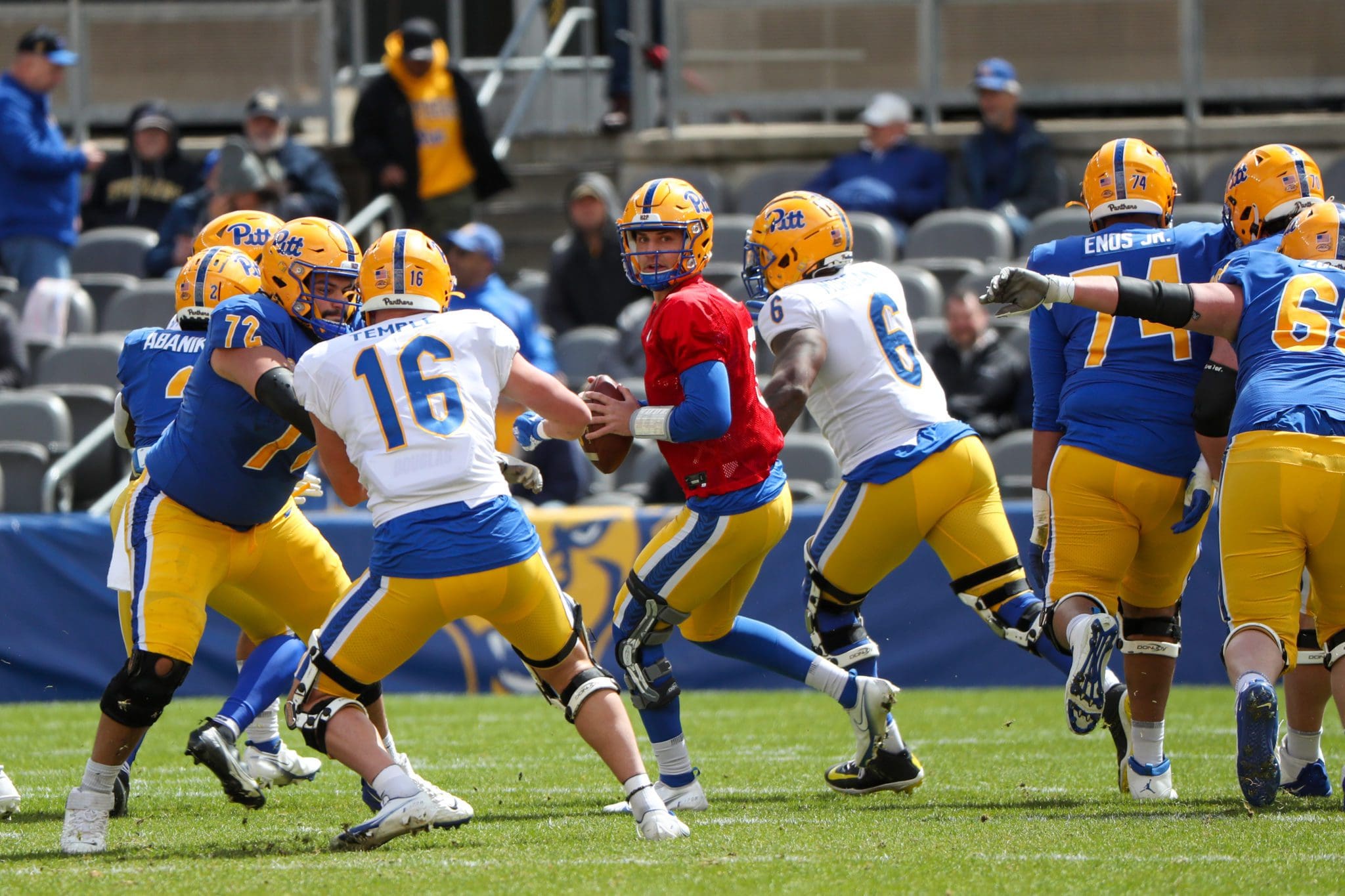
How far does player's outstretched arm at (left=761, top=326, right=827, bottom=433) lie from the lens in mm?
5910

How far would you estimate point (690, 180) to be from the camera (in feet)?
43.7

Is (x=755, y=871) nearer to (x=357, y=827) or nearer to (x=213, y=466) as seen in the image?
(x=357, y=827)

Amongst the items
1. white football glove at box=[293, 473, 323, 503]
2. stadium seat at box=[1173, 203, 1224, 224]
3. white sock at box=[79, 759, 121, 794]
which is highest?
stadium seat at box=[1173, 203, 1224, 224]

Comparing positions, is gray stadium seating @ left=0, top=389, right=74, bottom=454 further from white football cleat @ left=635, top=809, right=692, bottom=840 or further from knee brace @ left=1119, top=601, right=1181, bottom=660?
knee brace @ left=1119, top=601, right=1181, bottom=660

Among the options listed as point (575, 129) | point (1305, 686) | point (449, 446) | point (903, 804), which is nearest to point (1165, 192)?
point (1305, 686)

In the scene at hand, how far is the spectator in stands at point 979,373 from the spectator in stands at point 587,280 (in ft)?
8.37

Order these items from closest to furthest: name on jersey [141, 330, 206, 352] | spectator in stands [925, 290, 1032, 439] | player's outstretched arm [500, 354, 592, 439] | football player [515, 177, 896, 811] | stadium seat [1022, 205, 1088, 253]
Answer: player's outstretched arm [500, 354, 592, 439] → football player [515, 177, 896, 811] → name on jersey [141, 330, 206, 352] → spectator in stands [925, 290, 1032, 439] → stadium seat [1022, 205, 1088, 253]

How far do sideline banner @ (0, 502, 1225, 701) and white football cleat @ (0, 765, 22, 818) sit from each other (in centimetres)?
378

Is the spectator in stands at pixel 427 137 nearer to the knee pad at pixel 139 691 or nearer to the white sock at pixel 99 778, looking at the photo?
the knee pad at pixel 139 691

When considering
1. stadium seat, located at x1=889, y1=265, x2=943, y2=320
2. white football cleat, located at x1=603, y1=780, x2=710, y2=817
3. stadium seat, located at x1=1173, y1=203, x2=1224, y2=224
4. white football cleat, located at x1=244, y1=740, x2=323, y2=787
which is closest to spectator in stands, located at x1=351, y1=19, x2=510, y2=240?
stadium seat, located at x1=889, y1=265, x2=943, y2=320

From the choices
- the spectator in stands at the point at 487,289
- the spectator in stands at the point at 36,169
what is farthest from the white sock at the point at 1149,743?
the spectator in stands at the point at 36,169

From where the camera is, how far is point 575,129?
1506 centimetres

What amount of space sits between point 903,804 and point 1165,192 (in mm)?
2266

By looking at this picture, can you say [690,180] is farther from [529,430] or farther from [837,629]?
[529,430]
